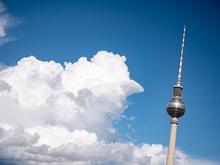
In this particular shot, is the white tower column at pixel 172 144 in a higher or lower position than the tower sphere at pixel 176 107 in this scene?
lower

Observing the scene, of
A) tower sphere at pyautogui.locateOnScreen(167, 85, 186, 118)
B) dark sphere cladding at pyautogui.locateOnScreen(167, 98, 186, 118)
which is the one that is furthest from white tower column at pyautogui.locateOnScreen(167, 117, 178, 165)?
tower sphere at pyautogui.locateOnScreen(167, 85, 186, 118)

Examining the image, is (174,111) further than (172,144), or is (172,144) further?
(174,111)

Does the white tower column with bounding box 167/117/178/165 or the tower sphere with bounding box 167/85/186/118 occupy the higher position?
the tower sphere with bounding box 167/85/186/118

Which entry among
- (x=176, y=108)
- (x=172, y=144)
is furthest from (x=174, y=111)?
(x=172, y=144)

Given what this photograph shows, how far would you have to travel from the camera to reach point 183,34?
12925 centimetres

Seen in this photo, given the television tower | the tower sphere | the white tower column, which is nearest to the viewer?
the white tower column

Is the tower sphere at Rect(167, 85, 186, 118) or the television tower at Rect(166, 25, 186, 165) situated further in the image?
the tower sphere at Rect(167, 85, 186, 118)

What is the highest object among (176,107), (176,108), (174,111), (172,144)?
(176,107)

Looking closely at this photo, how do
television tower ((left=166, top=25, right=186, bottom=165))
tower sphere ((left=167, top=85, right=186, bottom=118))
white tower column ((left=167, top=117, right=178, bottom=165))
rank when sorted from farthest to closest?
tower sphere ((left=167, top=85, right=186, bottom=118)) → television tower ((left=166, top=25, right=186, bottom=165)) → white tower column ((left=167, top=117, right=178, bottom=165))

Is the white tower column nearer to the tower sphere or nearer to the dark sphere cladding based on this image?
the dark sphere cladding

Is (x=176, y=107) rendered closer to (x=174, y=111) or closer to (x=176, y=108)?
(x=176, y=108)

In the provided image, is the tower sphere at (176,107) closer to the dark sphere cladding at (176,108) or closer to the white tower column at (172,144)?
the dark sphere cladding at (176,108)

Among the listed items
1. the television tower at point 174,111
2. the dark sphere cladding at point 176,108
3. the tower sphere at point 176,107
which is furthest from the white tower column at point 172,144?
the tower sphere at point 176,107

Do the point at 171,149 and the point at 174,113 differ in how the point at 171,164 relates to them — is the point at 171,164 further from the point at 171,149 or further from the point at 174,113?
the point at 174,113
